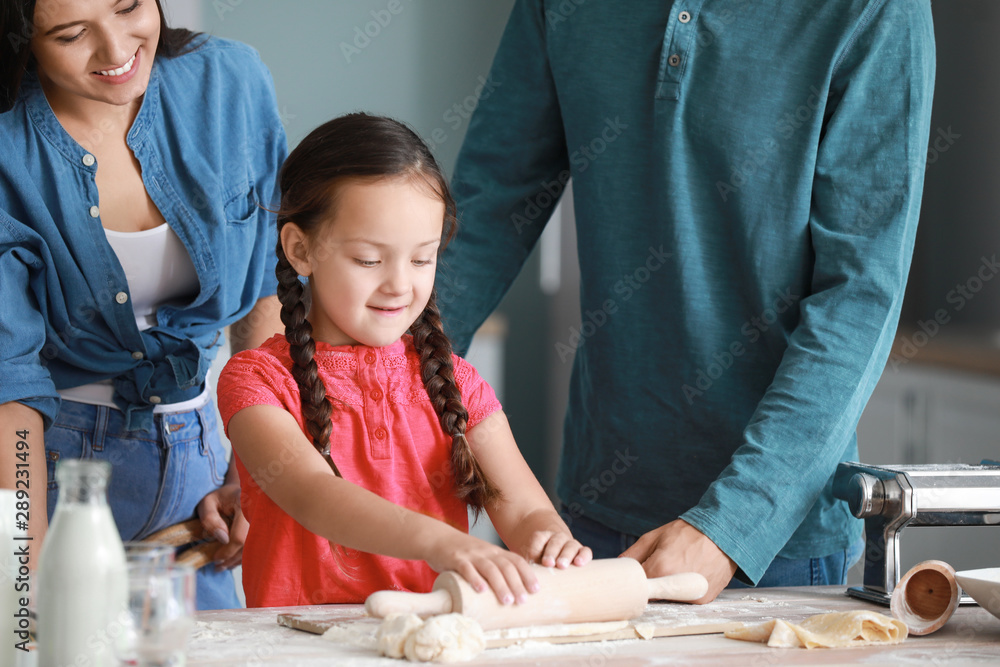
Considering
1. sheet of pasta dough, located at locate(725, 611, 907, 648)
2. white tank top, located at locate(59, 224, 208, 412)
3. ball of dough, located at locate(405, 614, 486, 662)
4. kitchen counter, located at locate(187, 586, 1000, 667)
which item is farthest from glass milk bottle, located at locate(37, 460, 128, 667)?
white tank top, located at locate(59, 224, 208, 412)

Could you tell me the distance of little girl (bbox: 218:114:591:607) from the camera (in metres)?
1.14

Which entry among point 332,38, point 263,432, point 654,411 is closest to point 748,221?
point 654,411

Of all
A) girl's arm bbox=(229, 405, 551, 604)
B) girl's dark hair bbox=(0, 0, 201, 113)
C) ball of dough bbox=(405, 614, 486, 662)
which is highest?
A: girl's dark hair bbox=(0, 0, 201, 113)

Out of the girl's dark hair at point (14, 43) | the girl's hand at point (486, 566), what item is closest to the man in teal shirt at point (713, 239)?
the girl's hand at point (486, 566)

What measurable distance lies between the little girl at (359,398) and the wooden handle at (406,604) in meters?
0.17

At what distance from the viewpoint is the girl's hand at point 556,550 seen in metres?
1.02

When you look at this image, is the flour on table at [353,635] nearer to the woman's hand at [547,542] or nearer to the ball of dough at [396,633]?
the ball of dough at [396,633]

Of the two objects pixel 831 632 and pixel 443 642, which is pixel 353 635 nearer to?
pixel 443 642

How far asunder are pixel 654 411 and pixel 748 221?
310mm

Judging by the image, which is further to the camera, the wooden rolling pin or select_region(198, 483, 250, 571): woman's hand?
select_region(198, 483, 250, 571): woman's hand

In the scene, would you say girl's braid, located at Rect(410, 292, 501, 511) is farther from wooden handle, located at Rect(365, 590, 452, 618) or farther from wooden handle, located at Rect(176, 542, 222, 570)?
wooden handle, located at Rect(176, 542, 222, 570)

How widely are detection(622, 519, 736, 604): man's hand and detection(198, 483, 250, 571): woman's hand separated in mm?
704

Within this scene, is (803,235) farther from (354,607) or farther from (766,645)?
(354,607)

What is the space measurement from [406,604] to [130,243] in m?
0.78
